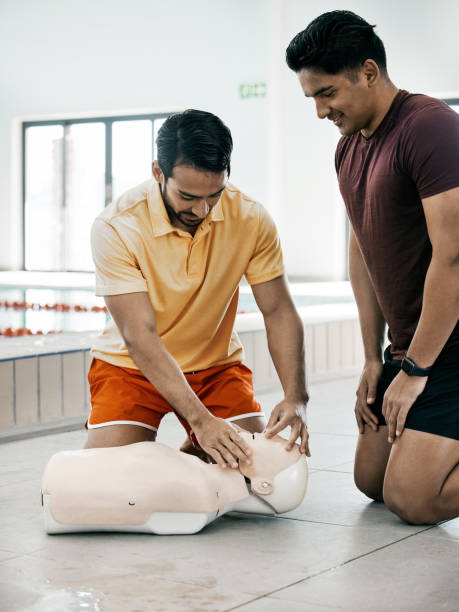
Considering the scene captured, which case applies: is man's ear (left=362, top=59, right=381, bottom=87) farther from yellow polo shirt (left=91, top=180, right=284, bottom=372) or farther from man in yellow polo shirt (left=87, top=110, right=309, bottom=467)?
yellow polo shirt (left=91, top=180, right=284, bottom=372)

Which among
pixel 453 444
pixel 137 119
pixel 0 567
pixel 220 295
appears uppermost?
pixel 137 119

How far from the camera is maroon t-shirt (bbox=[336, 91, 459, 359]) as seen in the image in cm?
215

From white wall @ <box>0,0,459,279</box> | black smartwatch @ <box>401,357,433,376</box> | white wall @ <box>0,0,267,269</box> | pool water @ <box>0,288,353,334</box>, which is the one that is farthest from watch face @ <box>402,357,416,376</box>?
white wall @ <box>0,0,267,269</box>

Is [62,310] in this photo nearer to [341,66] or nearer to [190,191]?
[190,191]

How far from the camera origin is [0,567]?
1987 millimetres

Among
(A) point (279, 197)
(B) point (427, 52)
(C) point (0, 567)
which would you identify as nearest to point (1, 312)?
(A) point (279, 197)

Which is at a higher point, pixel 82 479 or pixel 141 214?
pixel 141 214

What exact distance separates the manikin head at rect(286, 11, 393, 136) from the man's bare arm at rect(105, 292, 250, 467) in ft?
2.14

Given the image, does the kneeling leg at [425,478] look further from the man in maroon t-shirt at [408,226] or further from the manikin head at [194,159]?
the manikin head at [194,159]

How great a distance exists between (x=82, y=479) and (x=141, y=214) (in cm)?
70

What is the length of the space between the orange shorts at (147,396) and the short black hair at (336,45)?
0.87 meters

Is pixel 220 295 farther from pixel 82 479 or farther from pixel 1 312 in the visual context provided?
pixel 1 312

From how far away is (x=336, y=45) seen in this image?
7.14ft

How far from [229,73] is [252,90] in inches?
16.7
